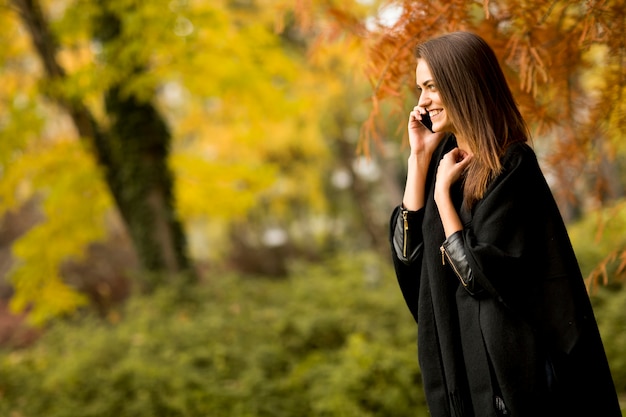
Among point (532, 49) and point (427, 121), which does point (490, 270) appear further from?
point (532, 49)

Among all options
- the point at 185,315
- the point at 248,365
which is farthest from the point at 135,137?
the point at 248,365

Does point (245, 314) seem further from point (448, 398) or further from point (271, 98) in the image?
point (448, 398)

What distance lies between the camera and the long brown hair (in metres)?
1.86

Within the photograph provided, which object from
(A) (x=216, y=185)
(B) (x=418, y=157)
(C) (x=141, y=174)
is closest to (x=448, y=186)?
(B) (x=418, y=157)

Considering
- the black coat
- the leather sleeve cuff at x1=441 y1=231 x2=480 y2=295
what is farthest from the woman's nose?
the leather sleeve cuff at x1=441 y1=231 x2=480 y2=295

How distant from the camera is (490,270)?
1748mm

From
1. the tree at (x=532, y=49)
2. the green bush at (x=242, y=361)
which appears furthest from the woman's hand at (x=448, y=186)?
the green bush at (x=242, y=361)

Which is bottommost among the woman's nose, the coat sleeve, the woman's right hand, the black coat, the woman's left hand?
the black coat

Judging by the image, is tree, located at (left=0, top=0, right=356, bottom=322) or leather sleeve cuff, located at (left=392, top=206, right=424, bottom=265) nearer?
leather sleeve cuff, located at (left=392, top=206, right=424, bottom=265)

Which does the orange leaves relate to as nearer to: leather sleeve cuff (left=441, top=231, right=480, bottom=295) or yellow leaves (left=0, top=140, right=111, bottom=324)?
leather sleeve cuff (left=441, top=231, right=480, bottom=295)

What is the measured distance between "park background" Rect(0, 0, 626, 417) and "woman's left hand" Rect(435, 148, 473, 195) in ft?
2.08

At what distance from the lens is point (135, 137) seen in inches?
329

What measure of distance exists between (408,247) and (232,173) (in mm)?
7056

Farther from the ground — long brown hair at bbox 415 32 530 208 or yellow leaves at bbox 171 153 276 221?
yellow leaves at bbox 171 153 276 221
